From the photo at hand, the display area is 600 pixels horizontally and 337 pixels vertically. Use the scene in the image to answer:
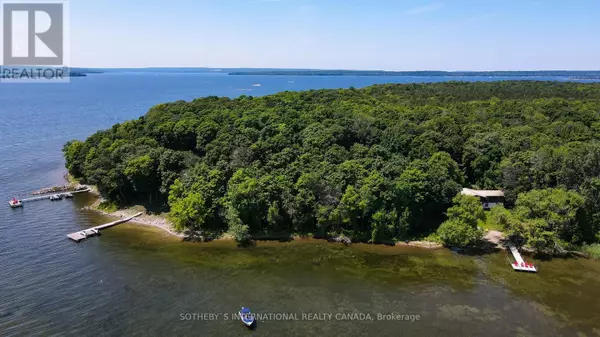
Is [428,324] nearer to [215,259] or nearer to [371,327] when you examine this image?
[371,327]

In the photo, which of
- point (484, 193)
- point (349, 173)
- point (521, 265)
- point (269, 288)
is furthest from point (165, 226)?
point (484, 193)

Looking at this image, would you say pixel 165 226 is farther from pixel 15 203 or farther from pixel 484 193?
pixel 484 193

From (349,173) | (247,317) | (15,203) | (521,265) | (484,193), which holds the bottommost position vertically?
(247,317)

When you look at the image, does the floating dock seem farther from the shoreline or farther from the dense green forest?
the shoreline

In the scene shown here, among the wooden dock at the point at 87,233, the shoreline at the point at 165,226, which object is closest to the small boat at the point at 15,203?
the shoreline at the point at 165,226

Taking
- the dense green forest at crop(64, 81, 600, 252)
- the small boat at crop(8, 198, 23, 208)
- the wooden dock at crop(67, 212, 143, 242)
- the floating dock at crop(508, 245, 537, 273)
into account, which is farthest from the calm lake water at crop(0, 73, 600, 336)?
the small boat at crop(8, 198, 23, 208)

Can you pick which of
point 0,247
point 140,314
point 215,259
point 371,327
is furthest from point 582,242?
point 0,247

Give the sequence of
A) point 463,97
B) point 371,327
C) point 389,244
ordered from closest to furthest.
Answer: point 371,327 → point 389,244 → point 463,97

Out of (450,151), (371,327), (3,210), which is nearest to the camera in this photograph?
(371,327)
